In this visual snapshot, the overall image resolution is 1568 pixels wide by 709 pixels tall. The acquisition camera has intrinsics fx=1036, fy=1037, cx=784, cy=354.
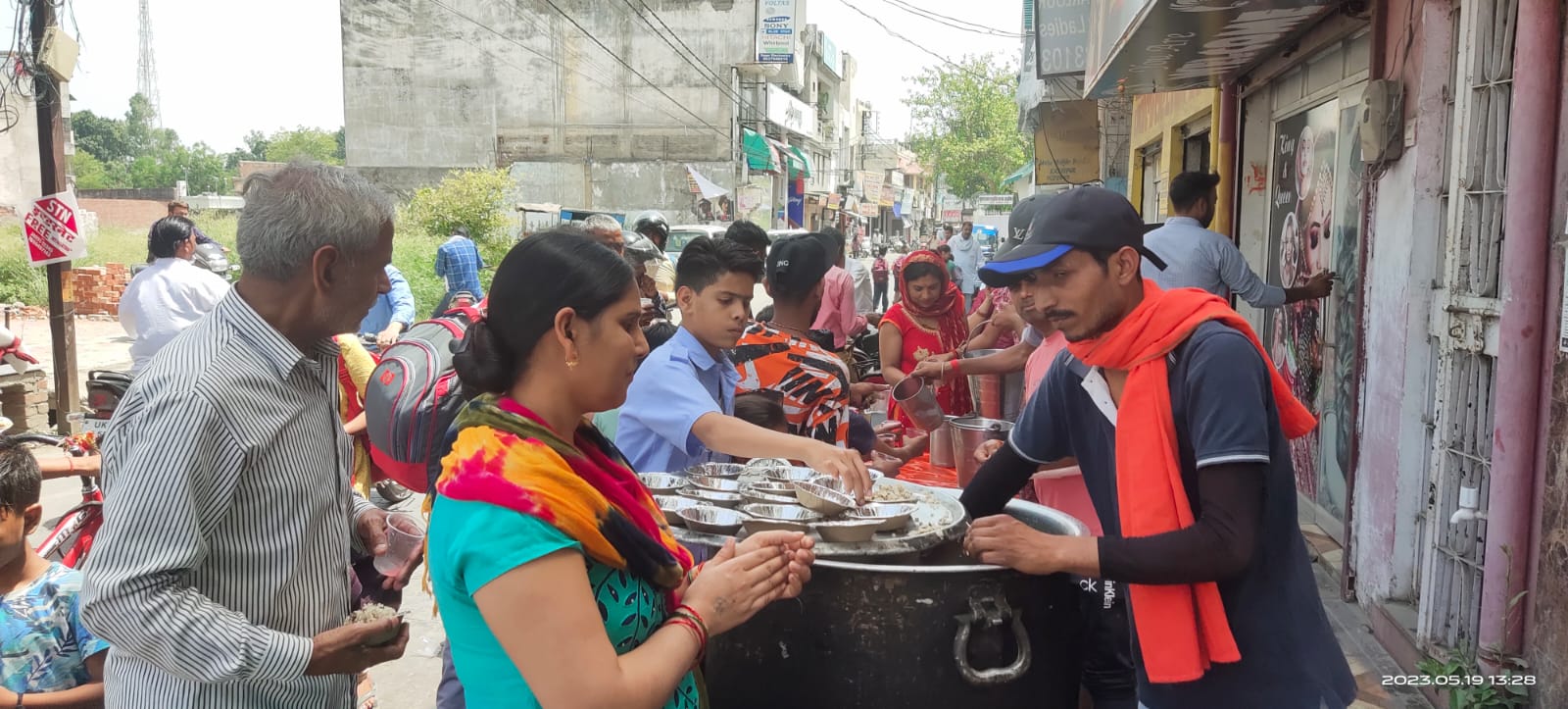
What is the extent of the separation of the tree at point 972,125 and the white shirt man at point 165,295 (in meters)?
39.7

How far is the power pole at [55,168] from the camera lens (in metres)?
8.46

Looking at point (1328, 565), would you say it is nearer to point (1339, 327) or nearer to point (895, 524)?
point (1339, 327)

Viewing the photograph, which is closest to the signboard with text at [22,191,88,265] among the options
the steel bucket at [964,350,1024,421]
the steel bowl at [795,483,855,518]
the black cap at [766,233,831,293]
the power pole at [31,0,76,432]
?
the power pole at [31,0,76,432]

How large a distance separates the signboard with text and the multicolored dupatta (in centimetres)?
851

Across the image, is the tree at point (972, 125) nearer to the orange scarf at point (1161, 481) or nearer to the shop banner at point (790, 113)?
the shop banner at point (790, 113)

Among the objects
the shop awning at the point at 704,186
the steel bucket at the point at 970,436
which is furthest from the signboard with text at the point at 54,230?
the shop awning at the point at 704,186

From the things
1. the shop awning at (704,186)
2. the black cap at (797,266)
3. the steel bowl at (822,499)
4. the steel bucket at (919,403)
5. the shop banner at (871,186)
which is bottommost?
the steel bucket at (919,403)

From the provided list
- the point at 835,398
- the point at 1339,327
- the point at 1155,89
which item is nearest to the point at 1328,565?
the point at 1339,327

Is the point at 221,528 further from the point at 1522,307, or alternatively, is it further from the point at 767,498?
the point at 1522,307

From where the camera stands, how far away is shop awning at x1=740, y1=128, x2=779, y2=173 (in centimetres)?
3412

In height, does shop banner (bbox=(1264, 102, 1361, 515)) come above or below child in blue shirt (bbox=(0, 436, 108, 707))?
above

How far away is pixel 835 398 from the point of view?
3.54 m

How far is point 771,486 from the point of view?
7.57 ft

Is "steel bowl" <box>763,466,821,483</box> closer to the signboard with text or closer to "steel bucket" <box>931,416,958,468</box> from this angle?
"steel bucket" <box>931,416,958,468</box>
